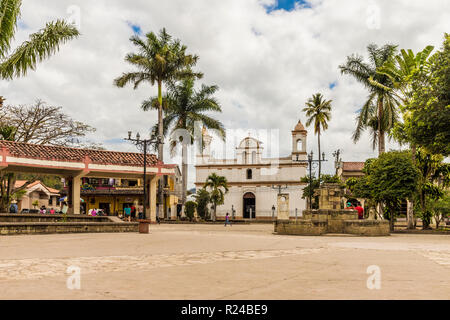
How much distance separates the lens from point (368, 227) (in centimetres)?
1975

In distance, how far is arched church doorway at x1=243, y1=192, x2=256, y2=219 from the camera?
5250cm

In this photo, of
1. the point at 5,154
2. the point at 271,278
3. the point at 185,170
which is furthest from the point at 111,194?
the point at 271,278

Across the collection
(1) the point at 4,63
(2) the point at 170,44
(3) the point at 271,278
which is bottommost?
(3) the point at 271,278

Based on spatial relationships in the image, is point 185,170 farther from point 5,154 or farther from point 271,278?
point 271,278

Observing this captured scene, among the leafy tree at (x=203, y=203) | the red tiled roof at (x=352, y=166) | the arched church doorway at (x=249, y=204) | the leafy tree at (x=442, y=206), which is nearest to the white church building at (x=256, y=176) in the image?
the arched church doorway at (x=249, y=204)

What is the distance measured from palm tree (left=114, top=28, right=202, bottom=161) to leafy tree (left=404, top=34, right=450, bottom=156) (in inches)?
706

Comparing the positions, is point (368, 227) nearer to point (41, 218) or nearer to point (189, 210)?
point (41, 218)

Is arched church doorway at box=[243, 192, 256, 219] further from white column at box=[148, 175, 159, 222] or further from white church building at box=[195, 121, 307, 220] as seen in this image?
white column at box=[148, 175, 159, 222]

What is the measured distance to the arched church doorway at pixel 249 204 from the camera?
172 feet

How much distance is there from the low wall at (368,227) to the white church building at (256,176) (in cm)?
3016

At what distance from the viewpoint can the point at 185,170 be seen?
35.9 metres

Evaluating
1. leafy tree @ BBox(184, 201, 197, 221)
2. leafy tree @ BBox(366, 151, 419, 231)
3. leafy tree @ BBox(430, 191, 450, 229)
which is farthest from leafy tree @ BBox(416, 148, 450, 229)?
leafy tree @ BBox(184, 201, 197, 221)
